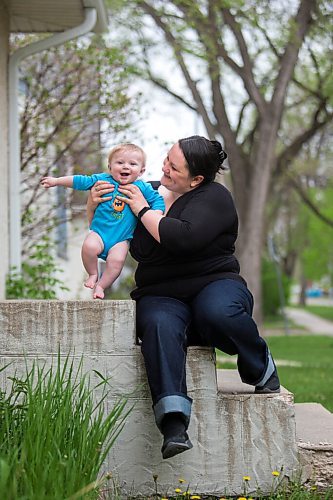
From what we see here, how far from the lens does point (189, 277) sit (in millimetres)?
4031

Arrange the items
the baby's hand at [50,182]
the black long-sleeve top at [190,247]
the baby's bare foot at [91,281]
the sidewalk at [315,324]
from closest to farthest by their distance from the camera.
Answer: the black long-sleeve top at [190,247]
the baby's hand at [50,182]
the baby's bare foot at [91,281]
the sidewalk at [315,324]

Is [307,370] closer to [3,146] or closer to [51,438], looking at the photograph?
[3,146]

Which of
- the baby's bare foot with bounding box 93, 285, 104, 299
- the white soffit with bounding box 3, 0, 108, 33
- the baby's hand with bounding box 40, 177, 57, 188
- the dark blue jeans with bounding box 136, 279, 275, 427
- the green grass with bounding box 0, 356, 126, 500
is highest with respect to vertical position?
the white soffit with bounding box 3, 0, 108, 33

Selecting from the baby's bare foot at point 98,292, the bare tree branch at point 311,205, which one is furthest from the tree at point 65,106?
the bare tree branch at point 311,205

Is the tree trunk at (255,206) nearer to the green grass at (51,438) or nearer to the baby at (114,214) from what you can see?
the baby at (114,214)

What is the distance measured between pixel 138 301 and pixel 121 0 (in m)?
12.1

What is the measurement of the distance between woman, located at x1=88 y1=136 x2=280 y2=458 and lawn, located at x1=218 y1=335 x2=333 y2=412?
2498 millimetres

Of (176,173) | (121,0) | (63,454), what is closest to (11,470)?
(63,454)

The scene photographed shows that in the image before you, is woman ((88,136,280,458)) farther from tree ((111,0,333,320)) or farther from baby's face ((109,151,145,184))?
tree ((111,0,333,320))

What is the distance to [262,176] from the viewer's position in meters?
16.6

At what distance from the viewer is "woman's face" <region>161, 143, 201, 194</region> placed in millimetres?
4035

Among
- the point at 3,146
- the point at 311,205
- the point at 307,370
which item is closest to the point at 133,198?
the point at 3,146

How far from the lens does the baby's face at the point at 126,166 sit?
4109mm

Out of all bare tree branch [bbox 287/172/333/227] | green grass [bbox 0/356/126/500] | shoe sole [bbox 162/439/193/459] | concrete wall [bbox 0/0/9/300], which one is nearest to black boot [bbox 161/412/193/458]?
shoe sole [bbox 162/439/193/459]
